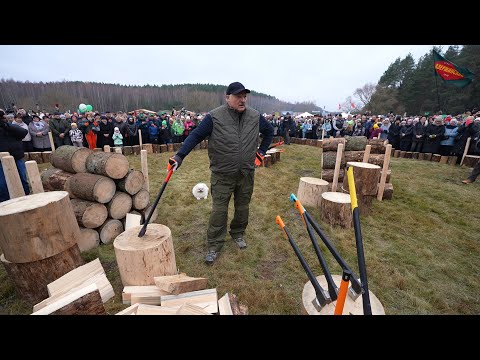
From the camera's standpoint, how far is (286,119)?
49.0 feet

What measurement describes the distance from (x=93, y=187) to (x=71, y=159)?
3.31 feet

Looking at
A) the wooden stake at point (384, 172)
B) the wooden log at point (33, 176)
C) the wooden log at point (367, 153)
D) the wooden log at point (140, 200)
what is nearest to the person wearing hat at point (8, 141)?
the wooden log at point (33, 176)

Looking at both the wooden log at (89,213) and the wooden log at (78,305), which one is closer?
the wooden log at (78,305)

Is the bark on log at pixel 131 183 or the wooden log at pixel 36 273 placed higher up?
the bark on log at pixel 131 183

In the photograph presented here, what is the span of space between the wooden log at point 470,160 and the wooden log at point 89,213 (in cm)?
1250

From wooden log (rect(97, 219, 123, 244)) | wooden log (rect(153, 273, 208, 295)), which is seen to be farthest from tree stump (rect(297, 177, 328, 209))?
wooden log (rect(97, 219, 123, 244))

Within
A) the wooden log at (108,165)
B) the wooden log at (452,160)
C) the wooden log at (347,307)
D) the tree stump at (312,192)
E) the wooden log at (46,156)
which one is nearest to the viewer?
the wooden log at (347,307)

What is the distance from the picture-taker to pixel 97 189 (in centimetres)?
Result: 359

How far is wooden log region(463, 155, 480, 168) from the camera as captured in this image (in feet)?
29.9

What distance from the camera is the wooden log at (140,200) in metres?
4.17

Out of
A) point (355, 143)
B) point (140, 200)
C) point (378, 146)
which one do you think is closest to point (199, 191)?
point (140, 200)

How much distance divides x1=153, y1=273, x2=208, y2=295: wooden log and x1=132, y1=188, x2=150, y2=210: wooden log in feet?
6.48

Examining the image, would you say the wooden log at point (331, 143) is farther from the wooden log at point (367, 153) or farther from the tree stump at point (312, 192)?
the tree stump at point (312, 192)

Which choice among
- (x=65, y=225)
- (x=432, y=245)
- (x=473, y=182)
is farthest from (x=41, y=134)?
(x=473, y=182)
